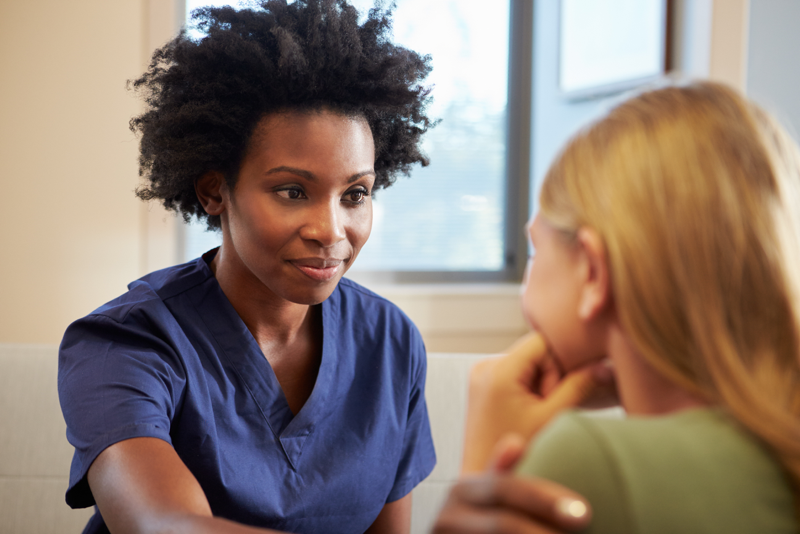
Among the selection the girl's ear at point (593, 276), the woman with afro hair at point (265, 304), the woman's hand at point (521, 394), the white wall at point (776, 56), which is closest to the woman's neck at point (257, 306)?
the woman with afro hair at point (265, 304)

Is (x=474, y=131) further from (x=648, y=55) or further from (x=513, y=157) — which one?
(x=648, y=55)

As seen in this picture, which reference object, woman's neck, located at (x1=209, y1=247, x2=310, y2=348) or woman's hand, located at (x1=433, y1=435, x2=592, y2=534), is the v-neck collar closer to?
woman's neck, located at (x1=209, y1=247, x2=310, y2=348)

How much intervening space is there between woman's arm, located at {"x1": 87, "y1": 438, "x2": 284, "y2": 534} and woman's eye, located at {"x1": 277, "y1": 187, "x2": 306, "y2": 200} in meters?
0.38

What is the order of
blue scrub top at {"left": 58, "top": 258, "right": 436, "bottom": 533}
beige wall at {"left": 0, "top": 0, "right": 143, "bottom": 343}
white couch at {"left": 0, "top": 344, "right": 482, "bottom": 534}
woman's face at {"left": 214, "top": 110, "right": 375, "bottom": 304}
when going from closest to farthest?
blue scrub top at {"left": 58, "top": 258, "right": 436, "bottom": 533} < woman's face at {"left": 214, "top": 110, "right": 375, "bottom": 304} < white couch at {"left": 0, "top": 344, "right": 482, "bottom": 534} < beige wall at {"left": 0, "top": 0, "right": 143, "bottom": 343}

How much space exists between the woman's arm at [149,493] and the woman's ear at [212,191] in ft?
1.32

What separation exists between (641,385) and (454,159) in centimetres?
203

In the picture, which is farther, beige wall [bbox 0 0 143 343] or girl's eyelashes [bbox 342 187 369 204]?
beige wall [bbox 0 0 143 343]

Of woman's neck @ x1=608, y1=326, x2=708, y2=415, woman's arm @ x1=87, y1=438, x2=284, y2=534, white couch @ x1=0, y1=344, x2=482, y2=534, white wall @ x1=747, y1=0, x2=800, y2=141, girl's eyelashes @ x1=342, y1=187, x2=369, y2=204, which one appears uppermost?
white wall @ x1=747, y1=0, x2=800, y2=141

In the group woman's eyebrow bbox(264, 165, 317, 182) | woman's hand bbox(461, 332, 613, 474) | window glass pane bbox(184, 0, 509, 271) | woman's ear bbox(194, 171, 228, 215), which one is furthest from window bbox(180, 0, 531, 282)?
woman's hand bbox(461, 332, 613, 474)

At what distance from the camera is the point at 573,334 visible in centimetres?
57

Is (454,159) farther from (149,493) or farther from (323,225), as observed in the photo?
(149,493)

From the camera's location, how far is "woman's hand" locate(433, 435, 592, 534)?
0.40 metres

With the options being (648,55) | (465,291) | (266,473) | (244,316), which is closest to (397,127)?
(244,316)

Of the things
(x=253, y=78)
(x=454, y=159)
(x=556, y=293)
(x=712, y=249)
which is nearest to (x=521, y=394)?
(x=556, y=293)
